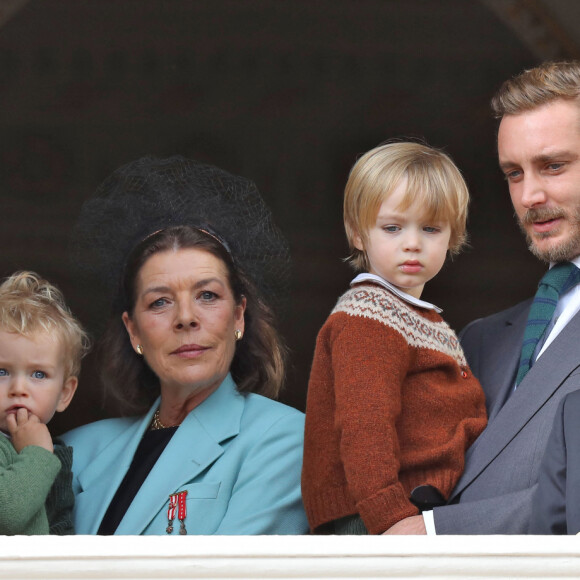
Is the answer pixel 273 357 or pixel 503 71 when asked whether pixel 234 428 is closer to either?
pixel 273 357

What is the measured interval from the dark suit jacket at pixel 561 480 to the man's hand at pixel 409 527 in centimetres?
32

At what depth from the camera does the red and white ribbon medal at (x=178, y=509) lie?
150 inches

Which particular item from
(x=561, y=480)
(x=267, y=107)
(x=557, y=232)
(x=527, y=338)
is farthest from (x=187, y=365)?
(x=267, y=107)

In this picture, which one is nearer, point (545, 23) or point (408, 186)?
point (408, 186)

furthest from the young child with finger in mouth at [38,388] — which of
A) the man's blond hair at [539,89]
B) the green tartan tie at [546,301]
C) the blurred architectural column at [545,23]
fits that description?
the blurred architectural column at [545,23]

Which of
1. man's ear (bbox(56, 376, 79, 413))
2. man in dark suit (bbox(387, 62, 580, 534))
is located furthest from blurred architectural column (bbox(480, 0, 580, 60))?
man's ear (bbox(56, 376, 79, 413))

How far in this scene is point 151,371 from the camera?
4.39 m

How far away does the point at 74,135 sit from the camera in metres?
6.36

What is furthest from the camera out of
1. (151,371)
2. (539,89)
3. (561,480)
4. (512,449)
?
(151,371)

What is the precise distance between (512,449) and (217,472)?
0.92 meters

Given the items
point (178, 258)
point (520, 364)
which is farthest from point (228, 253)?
point (520, 364)

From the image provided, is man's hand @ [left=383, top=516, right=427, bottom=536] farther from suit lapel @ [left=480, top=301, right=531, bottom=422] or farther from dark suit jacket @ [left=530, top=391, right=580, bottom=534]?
suit lapel @ [left=480, top=301, right=531, bottom=422]

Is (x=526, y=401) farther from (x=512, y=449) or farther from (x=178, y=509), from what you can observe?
(x=178, y=509)

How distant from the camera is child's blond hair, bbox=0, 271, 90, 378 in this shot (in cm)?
390
